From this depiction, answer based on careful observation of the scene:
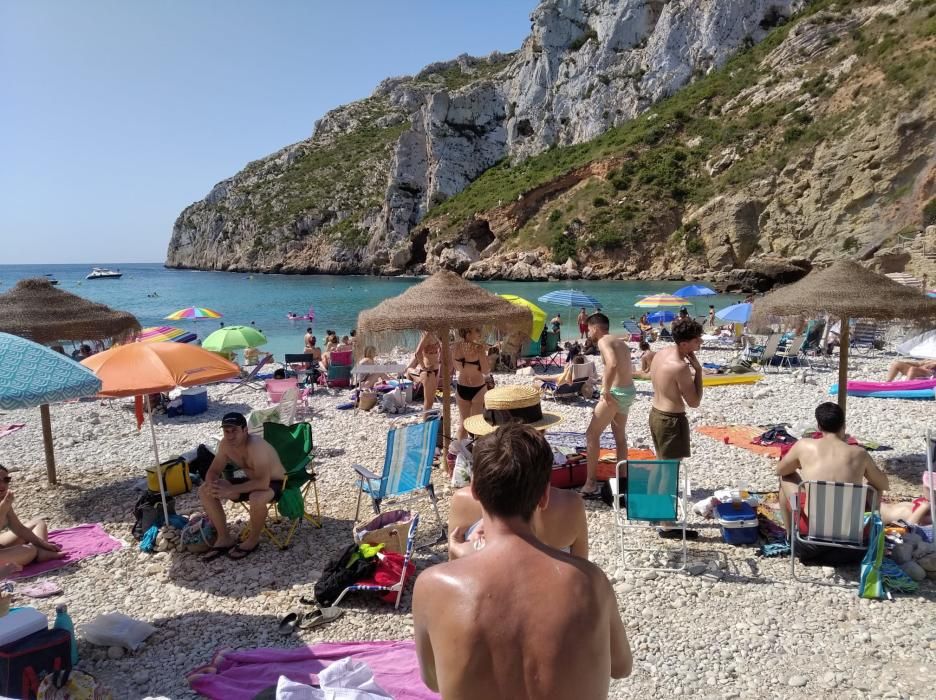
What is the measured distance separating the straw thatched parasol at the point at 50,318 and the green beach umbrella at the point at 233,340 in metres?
4.53

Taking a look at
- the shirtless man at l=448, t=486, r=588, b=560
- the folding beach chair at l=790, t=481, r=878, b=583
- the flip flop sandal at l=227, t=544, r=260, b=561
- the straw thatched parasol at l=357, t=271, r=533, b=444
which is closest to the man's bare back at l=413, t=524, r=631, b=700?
the shirtless man at l=448, t=486, r=588, b=560

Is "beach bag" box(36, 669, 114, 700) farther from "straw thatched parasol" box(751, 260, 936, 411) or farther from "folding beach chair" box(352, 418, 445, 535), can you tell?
"straw thatched parasol" box(751, 260, 936, 411)

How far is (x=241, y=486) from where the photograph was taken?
193 inches

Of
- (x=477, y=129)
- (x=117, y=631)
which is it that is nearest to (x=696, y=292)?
→ (x=117, y=631)

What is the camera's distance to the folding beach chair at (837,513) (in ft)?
13.1

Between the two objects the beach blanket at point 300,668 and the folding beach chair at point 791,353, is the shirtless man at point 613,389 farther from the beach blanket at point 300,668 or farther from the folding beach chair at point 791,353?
the folding beach chair at point 791,353

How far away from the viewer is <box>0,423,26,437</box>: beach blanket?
942cm

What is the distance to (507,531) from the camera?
148 centimetres

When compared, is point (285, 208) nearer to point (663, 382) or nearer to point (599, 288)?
point (599, 288)

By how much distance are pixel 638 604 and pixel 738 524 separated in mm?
1300

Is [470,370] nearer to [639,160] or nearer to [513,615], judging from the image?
[513,615]

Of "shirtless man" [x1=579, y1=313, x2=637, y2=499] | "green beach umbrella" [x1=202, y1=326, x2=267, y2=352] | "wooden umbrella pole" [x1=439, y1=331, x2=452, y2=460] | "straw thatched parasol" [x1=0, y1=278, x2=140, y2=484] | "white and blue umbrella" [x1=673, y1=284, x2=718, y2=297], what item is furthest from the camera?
"white and blue umbrella" [x1=673, y1=284, x2=718, y2=297]

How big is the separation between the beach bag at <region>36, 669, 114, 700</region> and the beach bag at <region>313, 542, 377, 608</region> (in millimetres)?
1310

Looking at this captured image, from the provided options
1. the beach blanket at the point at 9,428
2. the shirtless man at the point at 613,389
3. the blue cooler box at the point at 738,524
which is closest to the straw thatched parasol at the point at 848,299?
the shirtless man at the point at 613,389
